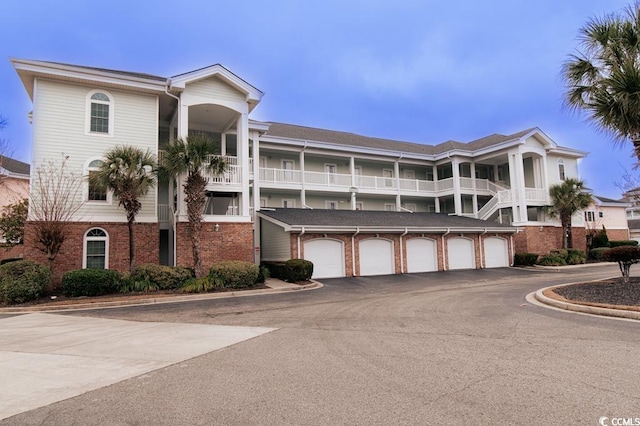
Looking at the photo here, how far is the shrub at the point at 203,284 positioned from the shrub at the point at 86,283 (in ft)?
9.10

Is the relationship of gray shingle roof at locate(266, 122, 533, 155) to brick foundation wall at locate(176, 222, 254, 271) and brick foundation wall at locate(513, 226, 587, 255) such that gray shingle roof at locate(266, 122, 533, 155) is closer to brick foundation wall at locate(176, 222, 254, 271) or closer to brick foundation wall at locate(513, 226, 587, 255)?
brick foundation wall at locate(513, 226, 587, 255)

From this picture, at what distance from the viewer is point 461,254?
2569 centimetres

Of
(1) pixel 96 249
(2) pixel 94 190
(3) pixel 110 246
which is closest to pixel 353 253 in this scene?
(3) pixel 110 246

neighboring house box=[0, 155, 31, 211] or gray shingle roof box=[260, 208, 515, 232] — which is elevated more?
neighboring house box=[0, 155, 31, 211]

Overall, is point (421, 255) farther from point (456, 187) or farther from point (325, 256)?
point (456, 187)

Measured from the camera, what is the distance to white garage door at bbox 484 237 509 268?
→ 2656cm

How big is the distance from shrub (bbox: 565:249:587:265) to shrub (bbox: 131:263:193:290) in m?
25.2

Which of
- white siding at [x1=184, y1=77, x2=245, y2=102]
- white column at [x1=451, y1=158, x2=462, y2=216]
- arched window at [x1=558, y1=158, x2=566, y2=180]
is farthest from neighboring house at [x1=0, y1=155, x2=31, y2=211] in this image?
arched window at [x1=558, y1=158, x2=566, y2=180]

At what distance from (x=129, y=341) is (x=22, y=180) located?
24536mm

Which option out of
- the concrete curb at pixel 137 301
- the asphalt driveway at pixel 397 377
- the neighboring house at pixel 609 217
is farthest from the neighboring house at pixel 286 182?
the asphalt driveway at pixel 397 377

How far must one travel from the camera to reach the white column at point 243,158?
63.8 ft

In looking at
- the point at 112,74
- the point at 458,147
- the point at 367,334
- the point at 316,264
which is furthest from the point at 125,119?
the point at 458,147

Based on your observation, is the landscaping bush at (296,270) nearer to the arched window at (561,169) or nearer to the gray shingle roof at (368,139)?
the gray shingle roof at (368,139)

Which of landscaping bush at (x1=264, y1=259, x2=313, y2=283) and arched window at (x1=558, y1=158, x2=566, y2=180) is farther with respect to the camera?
arched window at (x1=558, y1=158, x2=566, y2=180)
